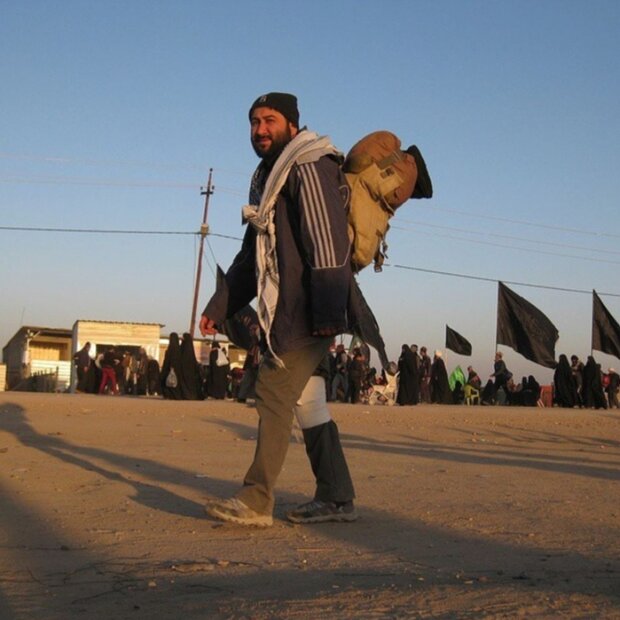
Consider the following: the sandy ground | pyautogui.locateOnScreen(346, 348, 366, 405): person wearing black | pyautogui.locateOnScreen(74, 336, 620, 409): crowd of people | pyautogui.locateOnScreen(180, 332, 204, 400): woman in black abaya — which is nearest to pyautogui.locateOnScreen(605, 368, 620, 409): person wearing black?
pyautogui.locateOnScreen(74, 336, 620, 409): crowd of people

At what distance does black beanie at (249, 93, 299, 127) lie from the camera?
169 inches

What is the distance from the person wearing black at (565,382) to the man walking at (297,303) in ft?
84.1

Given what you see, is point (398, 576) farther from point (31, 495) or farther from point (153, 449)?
point (153, 449)

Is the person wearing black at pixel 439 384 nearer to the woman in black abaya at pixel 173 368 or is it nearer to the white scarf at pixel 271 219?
the woman in black abaya at pixel 173 368

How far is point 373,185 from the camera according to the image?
166 inches

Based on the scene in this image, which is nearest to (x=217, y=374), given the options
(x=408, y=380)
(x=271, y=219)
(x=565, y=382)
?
(x=408, y=380)

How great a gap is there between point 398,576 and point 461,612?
20.7 inches

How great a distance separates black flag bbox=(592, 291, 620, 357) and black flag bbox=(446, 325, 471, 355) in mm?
5984

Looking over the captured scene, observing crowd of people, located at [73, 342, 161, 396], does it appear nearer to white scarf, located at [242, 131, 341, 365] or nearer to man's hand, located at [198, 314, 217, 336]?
man's hand, located at [198, 314, 217, 336]

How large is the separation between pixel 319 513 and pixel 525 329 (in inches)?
997

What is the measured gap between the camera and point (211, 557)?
3.28 meters

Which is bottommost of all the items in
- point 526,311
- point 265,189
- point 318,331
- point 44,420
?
point 44,420

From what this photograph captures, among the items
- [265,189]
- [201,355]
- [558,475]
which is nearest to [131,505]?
[265,189]

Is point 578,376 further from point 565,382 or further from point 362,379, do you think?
point 362,379
